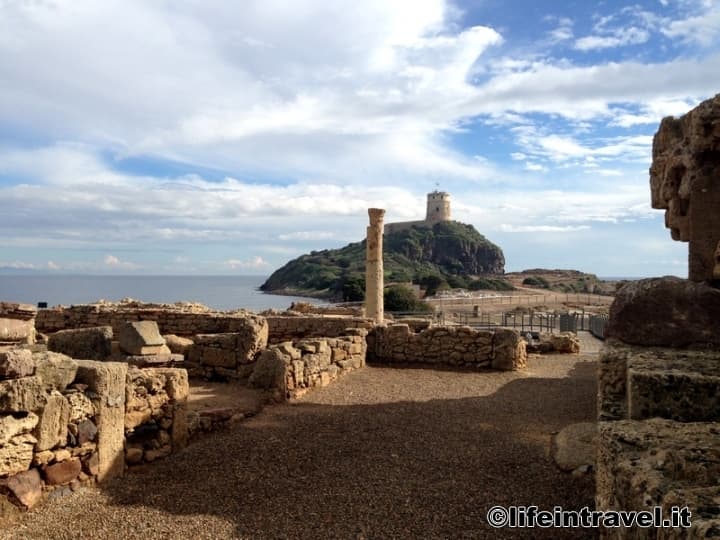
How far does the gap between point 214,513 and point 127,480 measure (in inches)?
54.4

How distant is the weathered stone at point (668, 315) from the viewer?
5.91 meters

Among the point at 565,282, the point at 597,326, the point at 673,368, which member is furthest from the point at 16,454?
the point at 565,282

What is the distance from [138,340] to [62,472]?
18.0 feet

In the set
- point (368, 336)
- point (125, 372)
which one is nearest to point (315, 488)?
point (125, 372)

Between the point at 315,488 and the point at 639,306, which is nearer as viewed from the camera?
the point at 315,488

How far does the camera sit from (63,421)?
534 centimetres

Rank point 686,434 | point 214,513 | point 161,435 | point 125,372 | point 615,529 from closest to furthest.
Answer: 1. point 615,529
2. point 686,434
3. point 214,513
4. point 125,372
5. point 161,435

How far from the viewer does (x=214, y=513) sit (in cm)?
507

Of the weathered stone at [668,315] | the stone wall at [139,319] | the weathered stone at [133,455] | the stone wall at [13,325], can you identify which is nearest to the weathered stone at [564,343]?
the stone wall at [139,319]

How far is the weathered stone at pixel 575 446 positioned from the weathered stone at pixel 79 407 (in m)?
5.13

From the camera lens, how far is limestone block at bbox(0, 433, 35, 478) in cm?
478

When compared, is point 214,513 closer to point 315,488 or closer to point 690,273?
point 315,488

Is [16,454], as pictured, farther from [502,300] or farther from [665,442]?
[502,300]

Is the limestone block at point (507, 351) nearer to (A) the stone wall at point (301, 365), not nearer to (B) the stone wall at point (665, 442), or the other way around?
(A) the stone wall at point (301, 365)
